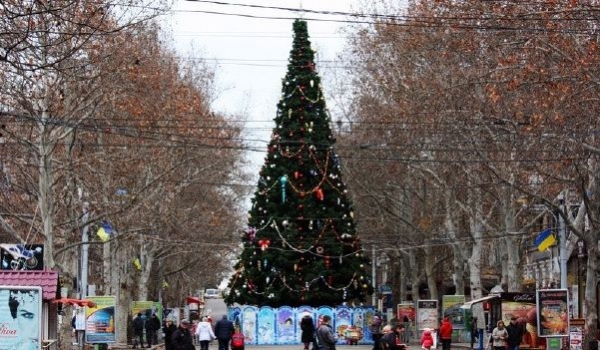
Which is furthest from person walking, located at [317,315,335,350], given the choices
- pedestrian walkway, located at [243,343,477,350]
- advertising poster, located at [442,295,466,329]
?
advertising poster, located at [442,295,466,329]

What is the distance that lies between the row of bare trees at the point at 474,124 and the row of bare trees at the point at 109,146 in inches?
305

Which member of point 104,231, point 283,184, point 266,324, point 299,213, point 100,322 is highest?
point 283,184

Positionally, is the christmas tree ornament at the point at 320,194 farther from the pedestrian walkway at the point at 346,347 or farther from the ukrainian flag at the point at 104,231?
the ukrainian flag at the point at 104,231

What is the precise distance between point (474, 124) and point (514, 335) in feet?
23.8

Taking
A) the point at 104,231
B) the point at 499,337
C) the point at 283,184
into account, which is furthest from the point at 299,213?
the point at 499,337

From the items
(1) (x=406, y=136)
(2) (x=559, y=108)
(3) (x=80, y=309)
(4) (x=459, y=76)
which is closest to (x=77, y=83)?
(3) (x=80, y=309)

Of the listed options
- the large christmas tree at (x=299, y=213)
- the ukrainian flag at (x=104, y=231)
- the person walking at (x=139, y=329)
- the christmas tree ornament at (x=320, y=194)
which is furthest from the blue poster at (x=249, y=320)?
the ukrainian flag at (x=104, y=231)

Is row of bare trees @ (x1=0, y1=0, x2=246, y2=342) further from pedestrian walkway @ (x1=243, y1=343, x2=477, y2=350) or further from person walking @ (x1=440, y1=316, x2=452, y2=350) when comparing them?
person walking @ (x1=440, y1=316, x2=452, y2=350)

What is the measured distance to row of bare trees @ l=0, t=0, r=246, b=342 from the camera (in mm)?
40688

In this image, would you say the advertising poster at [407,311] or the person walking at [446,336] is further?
the advertising poster at [407,311]

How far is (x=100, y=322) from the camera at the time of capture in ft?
153

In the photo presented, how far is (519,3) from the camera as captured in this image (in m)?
32.3

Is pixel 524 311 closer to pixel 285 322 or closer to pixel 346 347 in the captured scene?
pixel 346 347

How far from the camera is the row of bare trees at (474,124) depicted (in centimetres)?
3409
